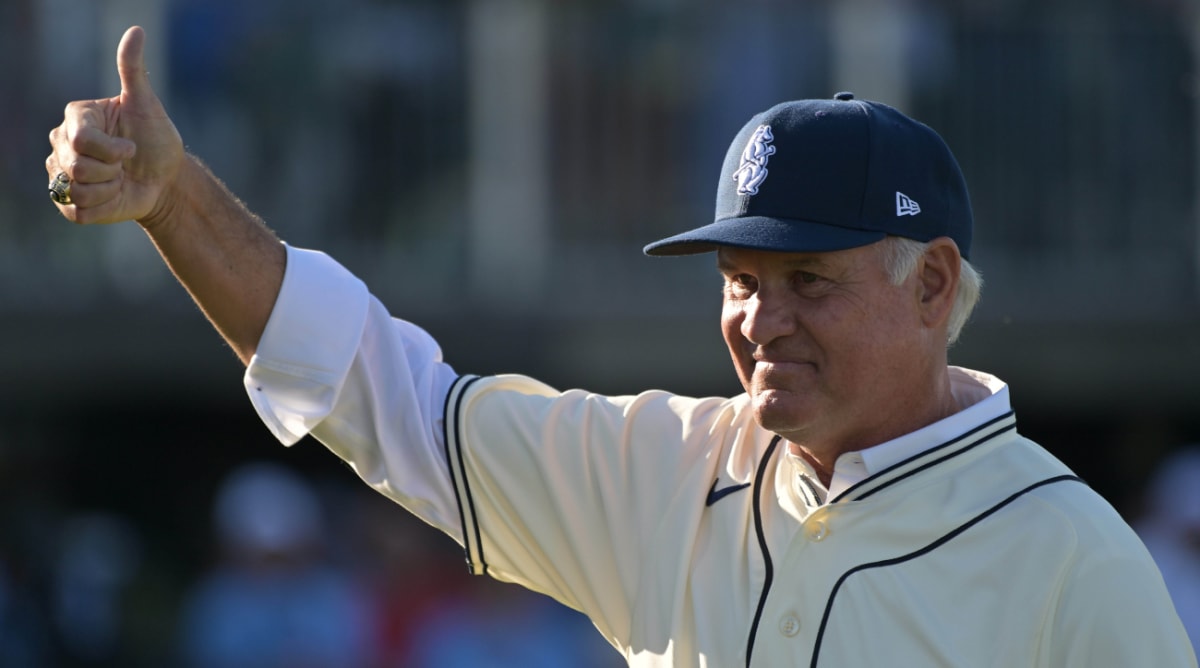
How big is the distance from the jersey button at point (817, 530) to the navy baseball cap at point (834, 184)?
43cm

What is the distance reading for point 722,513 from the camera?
2.67 m

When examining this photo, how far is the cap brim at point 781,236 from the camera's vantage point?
2.47 meters

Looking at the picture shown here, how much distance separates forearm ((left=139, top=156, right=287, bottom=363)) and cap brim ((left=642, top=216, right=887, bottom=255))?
2.30 ft

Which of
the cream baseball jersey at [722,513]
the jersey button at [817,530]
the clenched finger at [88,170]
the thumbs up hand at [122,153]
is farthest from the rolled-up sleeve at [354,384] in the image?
the jersey button at [817,530]

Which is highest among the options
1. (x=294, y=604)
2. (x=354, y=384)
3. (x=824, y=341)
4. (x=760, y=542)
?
(x=824, y=341)

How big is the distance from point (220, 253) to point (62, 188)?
0.98 ft

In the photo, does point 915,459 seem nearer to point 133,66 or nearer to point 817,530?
point 817,530

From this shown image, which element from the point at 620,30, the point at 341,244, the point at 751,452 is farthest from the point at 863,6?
the point at 751,452

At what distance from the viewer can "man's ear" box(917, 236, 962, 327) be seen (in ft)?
8.54

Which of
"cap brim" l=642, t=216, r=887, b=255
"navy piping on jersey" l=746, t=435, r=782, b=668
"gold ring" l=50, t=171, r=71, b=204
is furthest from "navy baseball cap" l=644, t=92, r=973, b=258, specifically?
"gold ring" l=50, t=171, r=71, b=204

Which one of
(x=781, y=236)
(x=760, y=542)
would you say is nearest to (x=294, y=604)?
(x=760, y=542)

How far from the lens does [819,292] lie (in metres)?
2.54

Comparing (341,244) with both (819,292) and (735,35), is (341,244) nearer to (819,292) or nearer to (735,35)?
(735,35)

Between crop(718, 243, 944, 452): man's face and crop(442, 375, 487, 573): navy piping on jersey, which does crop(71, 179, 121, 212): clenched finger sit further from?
crop(718, 243, 944, 452): man's face
